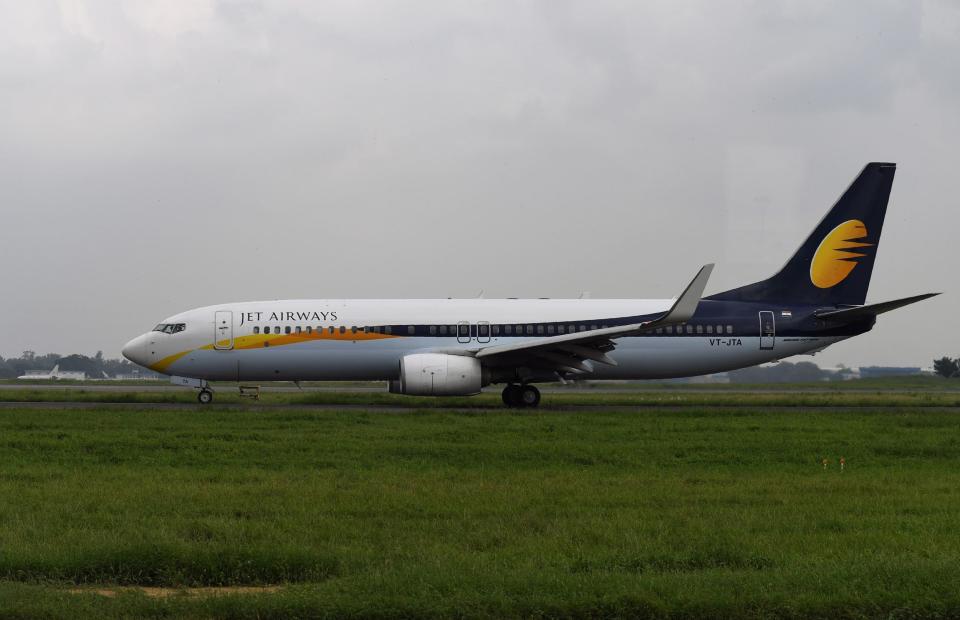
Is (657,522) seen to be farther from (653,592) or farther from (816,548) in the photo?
(653,592)

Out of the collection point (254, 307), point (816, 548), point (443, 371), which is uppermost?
point (254, 307)

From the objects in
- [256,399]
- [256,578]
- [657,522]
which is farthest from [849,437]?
[256,399]

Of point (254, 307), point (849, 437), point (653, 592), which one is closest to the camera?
A: point (653, 592)

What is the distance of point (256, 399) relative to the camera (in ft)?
103

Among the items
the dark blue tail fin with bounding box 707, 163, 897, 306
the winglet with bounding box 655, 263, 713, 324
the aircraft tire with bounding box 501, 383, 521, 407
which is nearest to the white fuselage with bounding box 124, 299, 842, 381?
the aircraft tire with bounding box 501, 383, 521, 407

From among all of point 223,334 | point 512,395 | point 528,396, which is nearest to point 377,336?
point 512,395

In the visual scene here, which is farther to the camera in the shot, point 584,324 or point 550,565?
point 584,324

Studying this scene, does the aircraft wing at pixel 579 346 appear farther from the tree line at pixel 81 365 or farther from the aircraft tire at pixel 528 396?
the tree line at pixel 81 365

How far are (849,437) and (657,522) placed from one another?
10.7m

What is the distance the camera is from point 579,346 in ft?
92.4

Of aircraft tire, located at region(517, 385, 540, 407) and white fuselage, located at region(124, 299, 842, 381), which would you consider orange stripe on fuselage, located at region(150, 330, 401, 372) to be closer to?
white fuselage, located at region(124, 299, 842, 381)

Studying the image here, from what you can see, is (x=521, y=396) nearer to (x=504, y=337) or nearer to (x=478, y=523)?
(x=504, y=337)

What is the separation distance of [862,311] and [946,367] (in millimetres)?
44631

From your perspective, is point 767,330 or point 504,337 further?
point 767,330
